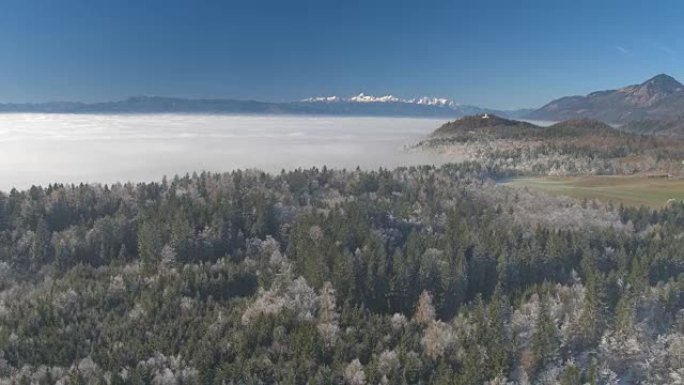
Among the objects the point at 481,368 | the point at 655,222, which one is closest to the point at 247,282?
the point at 481,368

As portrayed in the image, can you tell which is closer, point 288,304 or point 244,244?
point 288,304

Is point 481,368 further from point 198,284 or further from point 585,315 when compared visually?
point 198,284

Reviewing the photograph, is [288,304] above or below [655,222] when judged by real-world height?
below

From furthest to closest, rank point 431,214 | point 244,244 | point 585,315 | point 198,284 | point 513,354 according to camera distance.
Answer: point 431,214, point 244,244, point 198,284, point 585,315, point 513,354

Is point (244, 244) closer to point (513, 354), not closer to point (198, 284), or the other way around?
point (198, 284)

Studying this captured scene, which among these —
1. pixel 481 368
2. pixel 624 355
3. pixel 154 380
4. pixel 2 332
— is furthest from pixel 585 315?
pixel 2 332

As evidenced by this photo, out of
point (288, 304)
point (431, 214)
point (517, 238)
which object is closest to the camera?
point (288, 304)
